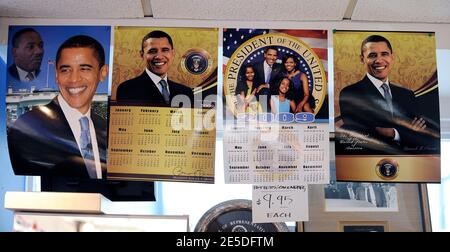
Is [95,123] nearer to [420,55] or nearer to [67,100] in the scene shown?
[67,100]

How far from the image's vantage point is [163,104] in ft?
7.07

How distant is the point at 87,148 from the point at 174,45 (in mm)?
521

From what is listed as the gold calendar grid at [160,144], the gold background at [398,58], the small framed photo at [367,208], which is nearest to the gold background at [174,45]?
the gold calendar grid at [160,144]

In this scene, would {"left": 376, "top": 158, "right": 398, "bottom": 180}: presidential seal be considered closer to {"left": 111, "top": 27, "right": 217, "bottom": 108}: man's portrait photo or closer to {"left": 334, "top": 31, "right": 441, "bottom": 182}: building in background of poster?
{"left": 334, "top": 31, "right": 441, "bottom": 182}: building in background of poster

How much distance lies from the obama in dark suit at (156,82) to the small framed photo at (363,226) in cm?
75

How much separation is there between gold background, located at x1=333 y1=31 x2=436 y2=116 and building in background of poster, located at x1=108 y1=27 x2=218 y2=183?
49cm

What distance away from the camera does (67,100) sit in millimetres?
2174

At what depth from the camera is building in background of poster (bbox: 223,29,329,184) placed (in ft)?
6.93

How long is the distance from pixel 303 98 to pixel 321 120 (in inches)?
4.3

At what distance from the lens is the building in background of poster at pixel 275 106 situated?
6.93 feet

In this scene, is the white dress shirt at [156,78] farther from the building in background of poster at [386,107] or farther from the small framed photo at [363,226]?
the small framed photo at [363,226]

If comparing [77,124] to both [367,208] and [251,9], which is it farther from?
[367,208]
